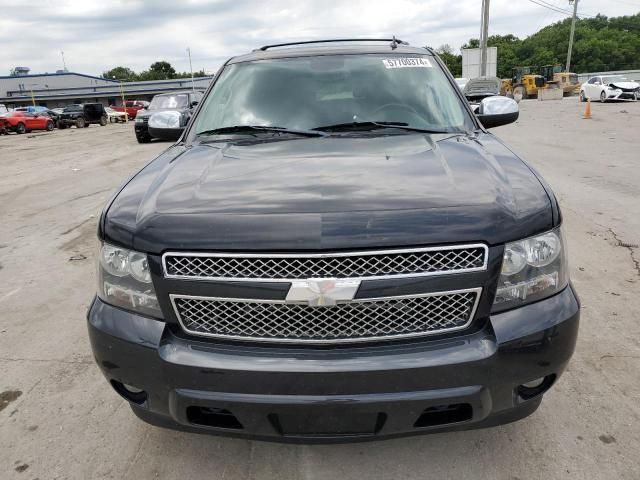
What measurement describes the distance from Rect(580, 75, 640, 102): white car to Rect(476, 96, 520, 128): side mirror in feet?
96.7

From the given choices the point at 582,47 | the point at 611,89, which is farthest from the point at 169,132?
the point at 582,47

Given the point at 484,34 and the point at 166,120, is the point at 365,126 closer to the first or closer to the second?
the point at 166,120

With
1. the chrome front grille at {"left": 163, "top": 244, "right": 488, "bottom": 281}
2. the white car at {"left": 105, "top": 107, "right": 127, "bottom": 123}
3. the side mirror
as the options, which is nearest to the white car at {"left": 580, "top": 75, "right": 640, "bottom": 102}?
the side mirror

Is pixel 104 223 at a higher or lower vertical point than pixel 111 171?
higher

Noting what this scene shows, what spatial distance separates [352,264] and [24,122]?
3250 centimetres

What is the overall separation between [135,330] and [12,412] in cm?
137

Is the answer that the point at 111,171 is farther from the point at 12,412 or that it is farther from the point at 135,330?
the point at 135,330

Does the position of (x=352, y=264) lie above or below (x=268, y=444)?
above

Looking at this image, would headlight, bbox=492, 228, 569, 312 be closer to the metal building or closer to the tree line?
the metal building

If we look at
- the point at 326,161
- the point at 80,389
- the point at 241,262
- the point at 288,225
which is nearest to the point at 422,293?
the point at 288,225

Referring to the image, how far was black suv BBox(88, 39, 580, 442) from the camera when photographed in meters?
1.79

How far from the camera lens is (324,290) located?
1774mm

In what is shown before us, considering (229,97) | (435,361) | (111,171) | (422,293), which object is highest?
(229,97)

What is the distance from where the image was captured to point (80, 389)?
9.68ft
